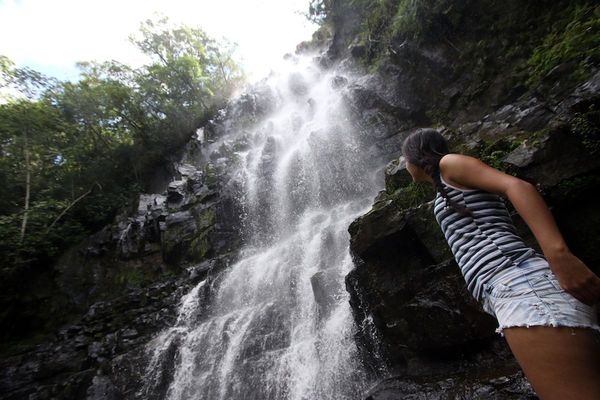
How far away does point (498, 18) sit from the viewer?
9766 millimetres

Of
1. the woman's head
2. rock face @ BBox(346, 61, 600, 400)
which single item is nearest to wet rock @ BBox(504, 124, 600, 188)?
rock face @ BBox(346, 61, 600, 400)

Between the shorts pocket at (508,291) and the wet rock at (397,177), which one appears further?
the wet rock at (397,177)

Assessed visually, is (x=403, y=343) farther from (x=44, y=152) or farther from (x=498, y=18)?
(x=44, y=152)

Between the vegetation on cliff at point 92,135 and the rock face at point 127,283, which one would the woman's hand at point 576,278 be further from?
the vegetation on cliff at point 92,135

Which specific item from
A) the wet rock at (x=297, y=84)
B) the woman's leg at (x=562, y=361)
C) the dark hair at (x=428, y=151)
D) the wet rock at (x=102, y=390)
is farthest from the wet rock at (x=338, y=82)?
the woman's leg at (x=562, y=361)

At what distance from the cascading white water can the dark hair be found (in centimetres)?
453

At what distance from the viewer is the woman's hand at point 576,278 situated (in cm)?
122

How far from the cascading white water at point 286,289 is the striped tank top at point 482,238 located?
14.3 feet

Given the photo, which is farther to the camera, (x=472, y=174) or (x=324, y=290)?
(x=324, y=290)

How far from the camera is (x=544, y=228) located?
4.32ft

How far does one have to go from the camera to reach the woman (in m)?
1.21

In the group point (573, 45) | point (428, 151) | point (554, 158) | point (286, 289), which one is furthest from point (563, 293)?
point (286, 289)

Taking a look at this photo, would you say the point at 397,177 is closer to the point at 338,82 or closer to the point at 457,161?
the point at 457,161

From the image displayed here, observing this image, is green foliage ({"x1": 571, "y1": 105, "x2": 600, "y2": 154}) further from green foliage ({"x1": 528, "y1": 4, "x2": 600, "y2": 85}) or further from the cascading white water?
the cascading white water
